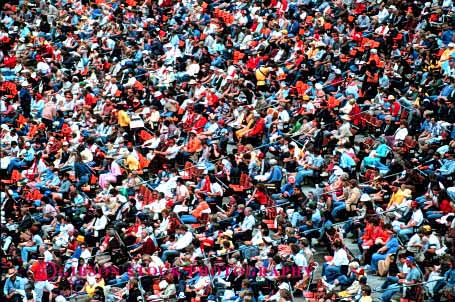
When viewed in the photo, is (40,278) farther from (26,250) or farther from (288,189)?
(288,189)

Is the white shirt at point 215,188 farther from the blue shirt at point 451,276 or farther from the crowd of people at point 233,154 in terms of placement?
the blue shirt at point 451,276

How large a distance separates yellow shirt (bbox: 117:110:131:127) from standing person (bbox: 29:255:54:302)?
637cm

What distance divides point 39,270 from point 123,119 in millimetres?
6938

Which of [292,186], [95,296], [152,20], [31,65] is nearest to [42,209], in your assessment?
[95,296]

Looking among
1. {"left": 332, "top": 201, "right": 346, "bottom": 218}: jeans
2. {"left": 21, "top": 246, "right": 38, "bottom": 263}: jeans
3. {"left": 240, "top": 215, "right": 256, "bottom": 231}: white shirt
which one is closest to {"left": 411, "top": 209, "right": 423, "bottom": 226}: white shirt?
{"left": 332, "top": 201, "right": 346, "bottom": 218}: jeans

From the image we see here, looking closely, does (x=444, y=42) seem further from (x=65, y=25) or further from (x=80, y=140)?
(x=65, y=25)

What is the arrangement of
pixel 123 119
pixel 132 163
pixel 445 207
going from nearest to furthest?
pixel 445 207
pixel 132 163
pixel 123 119

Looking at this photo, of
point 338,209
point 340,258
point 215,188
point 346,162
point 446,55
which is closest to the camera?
point 340,258

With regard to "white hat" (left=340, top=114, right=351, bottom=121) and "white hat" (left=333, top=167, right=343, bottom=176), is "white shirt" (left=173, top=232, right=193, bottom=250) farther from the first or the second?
"white hat" (left=340, top=114, right=351, bottom=121)

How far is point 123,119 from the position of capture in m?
24.4

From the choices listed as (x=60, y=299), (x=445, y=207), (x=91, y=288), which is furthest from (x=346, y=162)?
(x=60, y=299)

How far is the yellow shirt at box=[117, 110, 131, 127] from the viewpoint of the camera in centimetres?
2436

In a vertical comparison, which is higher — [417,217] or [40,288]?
[417,217]

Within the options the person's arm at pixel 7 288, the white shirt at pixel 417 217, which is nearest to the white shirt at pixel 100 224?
the person's arm at pixel 7 288
